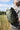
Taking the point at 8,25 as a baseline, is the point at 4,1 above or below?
above

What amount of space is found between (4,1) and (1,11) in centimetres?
16

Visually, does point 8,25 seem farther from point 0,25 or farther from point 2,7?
point 2,7

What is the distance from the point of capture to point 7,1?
879 mm

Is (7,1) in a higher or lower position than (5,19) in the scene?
higher

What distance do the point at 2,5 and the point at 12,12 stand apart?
188 mm

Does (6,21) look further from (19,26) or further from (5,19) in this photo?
(19,26)

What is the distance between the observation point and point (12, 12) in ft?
2.77

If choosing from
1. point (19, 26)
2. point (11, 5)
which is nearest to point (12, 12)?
point (11, 5)

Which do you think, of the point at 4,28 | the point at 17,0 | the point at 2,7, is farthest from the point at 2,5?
the point at 4,28

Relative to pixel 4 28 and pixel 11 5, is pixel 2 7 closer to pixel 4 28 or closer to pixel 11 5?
pixel 11 5

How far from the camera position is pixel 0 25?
32.1 inches

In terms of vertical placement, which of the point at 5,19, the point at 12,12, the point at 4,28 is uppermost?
the point at 12,12

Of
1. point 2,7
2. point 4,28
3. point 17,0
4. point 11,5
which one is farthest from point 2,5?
point 4,28

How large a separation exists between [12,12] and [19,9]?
5.1 inches
